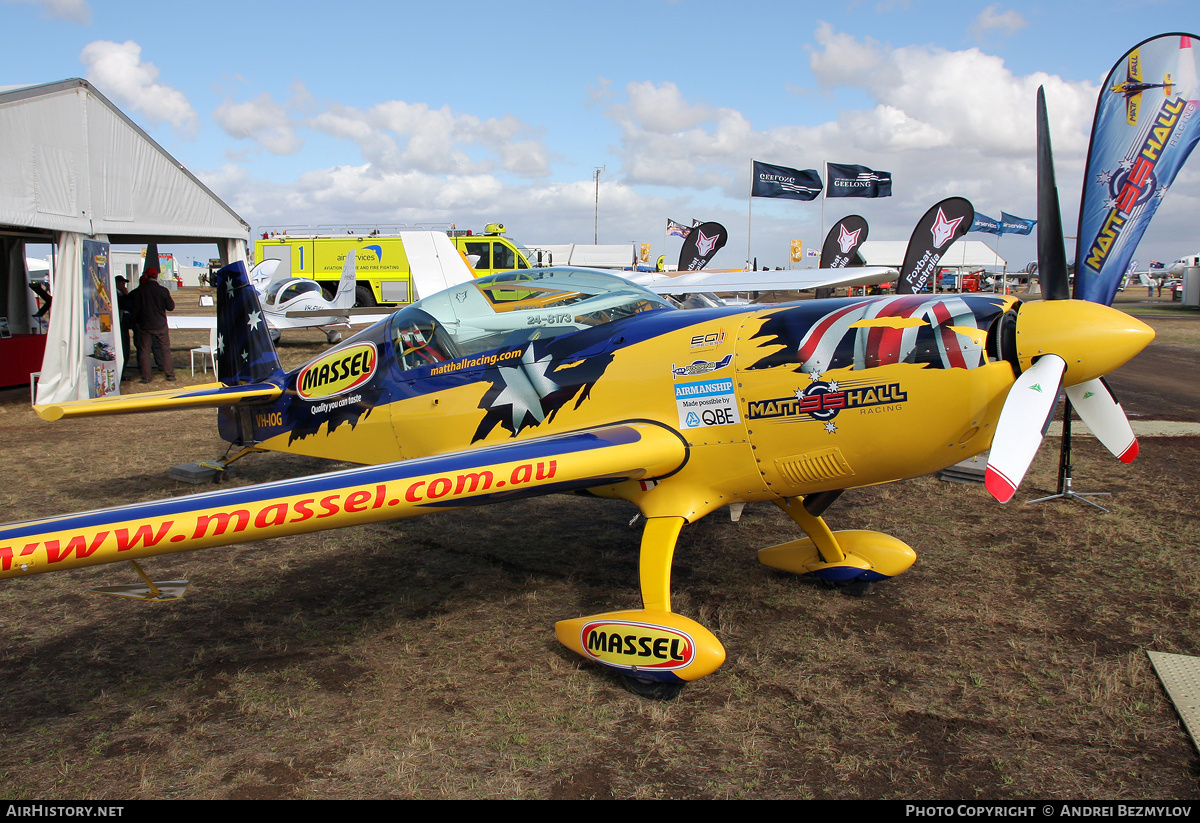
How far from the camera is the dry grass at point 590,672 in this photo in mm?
2979

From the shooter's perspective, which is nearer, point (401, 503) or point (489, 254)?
point (401, 503)

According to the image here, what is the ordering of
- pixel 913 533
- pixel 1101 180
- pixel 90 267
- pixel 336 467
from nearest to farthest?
pixel 1101 180
pixel 913 533
pixel 336 467
pixel 90 267

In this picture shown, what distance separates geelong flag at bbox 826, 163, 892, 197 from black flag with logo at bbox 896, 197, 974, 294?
13240mm

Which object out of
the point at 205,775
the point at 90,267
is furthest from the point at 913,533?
the point at 90,267

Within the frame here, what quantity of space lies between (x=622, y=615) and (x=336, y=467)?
5.83 meters

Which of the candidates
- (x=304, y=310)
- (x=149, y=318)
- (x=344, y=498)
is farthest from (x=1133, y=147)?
(x=304, y=310)

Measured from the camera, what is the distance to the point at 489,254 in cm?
2388

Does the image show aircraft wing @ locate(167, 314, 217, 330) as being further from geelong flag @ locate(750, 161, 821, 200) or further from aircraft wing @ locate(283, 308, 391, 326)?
geelong flag @ locate(750, 161, 821, 200)

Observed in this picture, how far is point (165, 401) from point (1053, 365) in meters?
6.14

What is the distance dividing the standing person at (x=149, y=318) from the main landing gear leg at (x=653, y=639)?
13441 mm

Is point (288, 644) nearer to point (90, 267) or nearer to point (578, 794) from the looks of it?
point (578, 794)

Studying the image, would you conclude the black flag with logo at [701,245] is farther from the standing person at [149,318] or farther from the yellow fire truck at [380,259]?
the standing person at [149,318]

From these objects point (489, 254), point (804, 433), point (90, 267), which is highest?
point (489, 254)

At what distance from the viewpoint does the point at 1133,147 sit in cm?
530
